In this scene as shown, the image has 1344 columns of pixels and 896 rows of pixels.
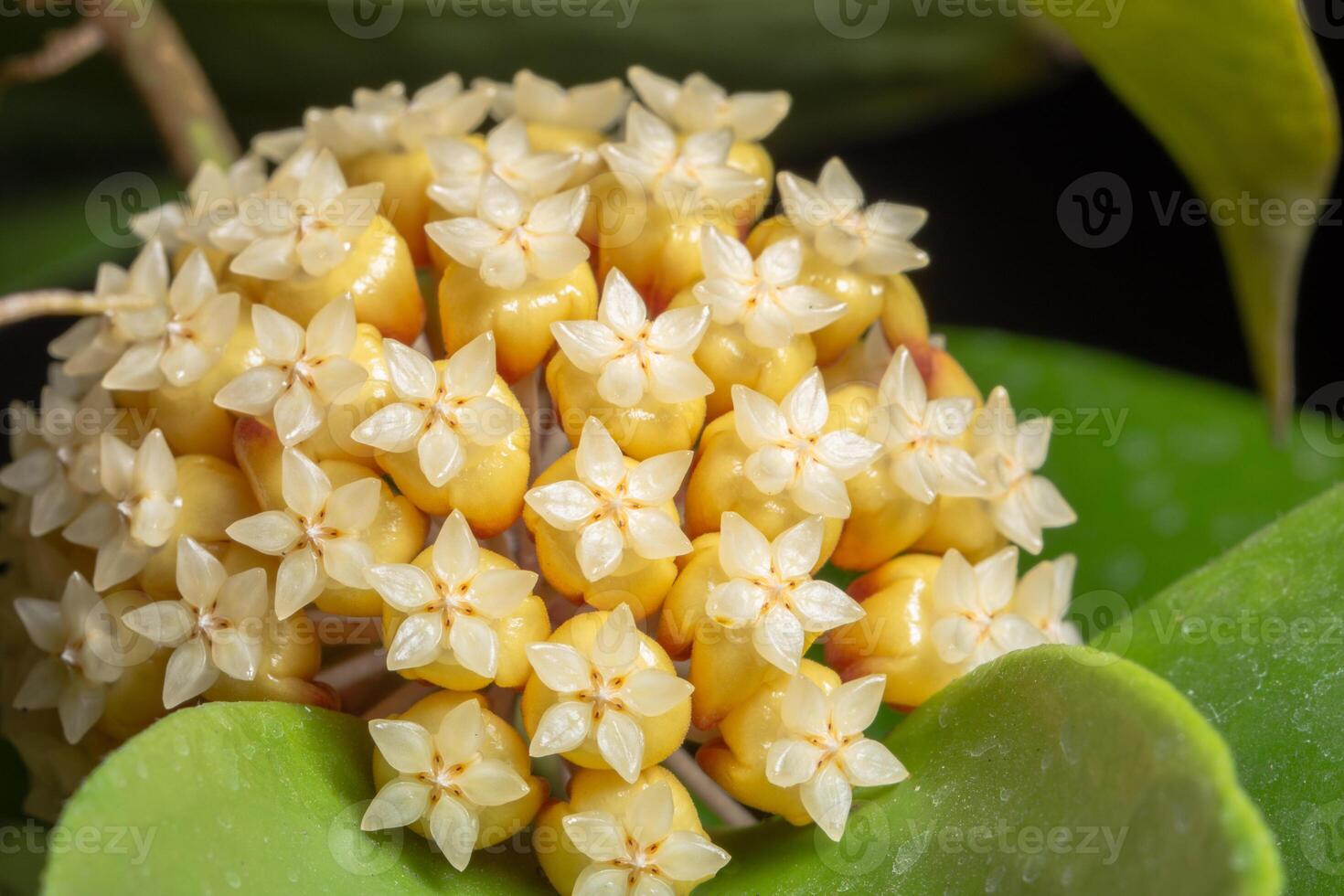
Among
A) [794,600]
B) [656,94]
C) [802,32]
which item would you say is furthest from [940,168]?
[794,600]

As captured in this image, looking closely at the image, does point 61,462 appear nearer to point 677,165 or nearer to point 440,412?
point 440,412

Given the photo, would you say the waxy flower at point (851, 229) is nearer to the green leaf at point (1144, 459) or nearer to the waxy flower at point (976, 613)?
the waxy flower at point (976, 613)

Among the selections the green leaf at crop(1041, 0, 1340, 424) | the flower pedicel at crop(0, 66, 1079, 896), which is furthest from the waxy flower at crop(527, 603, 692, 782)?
the green leaf at crop(1041, 0, 1340, 424)

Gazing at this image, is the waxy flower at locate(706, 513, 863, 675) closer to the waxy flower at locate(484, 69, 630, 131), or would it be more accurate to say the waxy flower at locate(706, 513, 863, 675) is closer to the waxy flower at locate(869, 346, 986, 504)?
the waxy flower at locate(869, 346, 986, 504)

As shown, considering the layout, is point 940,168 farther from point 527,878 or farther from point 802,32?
point 527,878

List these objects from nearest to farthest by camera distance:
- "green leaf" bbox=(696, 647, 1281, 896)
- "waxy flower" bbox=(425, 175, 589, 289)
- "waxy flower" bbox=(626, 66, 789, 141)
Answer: "green leaf" bbox=(696, 647, 1281, 896)
"waxy flower" bbox=(425, 175, 589, 289)
"waxy flower" bbox=(626, 66, 789, 141)
